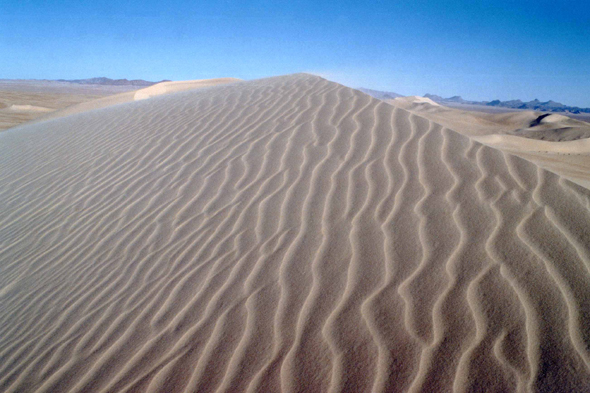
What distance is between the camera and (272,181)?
3.51m

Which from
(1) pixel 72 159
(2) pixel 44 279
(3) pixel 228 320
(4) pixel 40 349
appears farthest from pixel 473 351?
(1) pixel 72 159

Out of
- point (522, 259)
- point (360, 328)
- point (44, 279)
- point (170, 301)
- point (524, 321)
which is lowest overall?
point (44, 279)

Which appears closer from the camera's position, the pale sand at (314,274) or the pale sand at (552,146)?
the pale sand at (314,274)

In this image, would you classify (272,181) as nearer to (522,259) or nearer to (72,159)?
(522,259)

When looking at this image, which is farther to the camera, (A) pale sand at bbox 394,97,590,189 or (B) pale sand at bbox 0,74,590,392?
(A) pale sand at bbox 394,97,590,189

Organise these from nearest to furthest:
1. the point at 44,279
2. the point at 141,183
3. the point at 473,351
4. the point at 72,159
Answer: the point at 473,351, the point at 44,279, the point at 141,183, the point at 72,159

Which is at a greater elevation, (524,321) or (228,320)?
(524,321)

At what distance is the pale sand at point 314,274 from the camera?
5.90ft

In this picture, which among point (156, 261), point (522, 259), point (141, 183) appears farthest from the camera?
point (141, 183)

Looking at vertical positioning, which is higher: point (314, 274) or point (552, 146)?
point (314, 274)

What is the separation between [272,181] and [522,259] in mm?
2041

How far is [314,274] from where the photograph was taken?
2350 millimetres

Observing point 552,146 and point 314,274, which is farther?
point 552,146

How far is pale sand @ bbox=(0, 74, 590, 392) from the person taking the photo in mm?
1798
